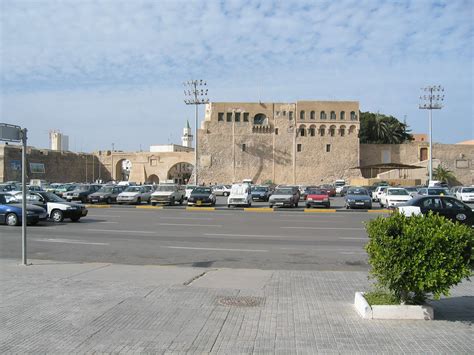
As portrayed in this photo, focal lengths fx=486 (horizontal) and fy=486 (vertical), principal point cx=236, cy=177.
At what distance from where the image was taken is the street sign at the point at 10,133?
31.3ft

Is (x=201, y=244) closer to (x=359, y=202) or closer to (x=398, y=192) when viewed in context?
(x=359, y=202)

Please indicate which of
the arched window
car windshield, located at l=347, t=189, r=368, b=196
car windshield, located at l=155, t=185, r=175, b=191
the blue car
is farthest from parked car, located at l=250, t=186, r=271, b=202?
the arched window

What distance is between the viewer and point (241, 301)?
725 centimetres

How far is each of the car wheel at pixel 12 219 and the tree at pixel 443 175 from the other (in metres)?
67.2

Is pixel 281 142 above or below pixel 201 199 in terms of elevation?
above

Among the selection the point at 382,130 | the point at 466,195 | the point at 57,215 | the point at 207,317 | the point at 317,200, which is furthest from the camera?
the point at 382,130

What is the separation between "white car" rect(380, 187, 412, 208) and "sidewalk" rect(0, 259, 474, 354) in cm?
2333

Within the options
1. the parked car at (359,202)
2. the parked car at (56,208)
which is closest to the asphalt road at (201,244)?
the parked car at (56,208)

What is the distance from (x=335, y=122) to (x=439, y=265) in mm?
80228

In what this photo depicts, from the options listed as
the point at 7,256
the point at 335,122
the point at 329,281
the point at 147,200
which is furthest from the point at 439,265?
the point at 335,122

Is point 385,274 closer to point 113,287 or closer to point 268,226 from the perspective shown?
point 113,287

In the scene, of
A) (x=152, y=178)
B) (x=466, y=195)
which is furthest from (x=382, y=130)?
(x=466, y=195)

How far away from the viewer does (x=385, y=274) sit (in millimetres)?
6094

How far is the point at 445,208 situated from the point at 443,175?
204 ft
